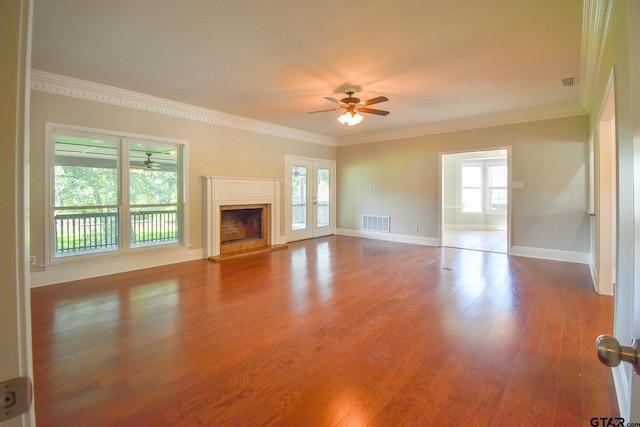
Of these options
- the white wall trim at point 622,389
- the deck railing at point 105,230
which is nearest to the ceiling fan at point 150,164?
the deck railing at point 105,230

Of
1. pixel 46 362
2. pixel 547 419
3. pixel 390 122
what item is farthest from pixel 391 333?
pixel 390 122

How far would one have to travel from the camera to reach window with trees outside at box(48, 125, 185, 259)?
13.9ft

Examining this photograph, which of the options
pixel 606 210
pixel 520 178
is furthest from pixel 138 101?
pixel 520 178

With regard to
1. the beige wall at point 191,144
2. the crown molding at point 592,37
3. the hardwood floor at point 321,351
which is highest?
the crown molding at point 592,37

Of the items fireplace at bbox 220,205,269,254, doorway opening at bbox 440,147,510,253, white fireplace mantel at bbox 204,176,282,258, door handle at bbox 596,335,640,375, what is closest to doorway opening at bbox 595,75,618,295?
door handle at bbox 596,335,640,375

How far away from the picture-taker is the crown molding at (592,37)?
2369mm

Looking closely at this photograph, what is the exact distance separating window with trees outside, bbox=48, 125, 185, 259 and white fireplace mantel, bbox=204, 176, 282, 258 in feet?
1.52

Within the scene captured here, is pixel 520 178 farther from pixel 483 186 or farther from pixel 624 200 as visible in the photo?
pixel 483 186

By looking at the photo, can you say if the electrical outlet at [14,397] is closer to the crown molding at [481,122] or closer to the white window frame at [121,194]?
the white window frame at [121,194]

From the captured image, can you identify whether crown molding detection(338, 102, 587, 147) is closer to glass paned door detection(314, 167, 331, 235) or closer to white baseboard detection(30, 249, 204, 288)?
glass paned door detection(314, 167, 331, 235)

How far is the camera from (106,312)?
3.20 meters

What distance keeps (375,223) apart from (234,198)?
12.3 ft

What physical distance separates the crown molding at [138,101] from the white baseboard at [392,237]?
3189 mm

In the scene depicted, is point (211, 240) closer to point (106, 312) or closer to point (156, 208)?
point (156, 208)
